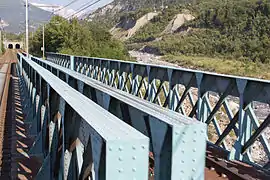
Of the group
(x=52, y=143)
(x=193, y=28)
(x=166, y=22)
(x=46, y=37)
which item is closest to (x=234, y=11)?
(x=193, y=28)

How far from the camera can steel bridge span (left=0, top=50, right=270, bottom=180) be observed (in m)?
2.37

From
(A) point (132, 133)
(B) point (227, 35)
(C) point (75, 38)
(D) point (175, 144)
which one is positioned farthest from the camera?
(B) point (227, 35)

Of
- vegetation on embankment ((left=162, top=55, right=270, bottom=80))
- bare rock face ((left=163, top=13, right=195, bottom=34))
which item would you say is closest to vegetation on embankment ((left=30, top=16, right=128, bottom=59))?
vegetation on embankment ((left=162, top=55, right=270, bottom=80))

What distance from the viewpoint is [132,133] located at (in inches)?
92.1

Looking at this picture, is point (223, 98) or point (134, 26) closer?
point (223, 98)

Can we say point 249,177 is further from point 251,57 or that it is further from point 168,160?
point 251,57

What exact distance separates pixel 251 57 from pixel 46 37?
32.1 m

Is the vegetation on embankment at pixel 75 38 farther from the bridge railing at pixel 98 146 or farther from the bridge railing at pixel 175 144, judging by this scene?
the bridge railing at pixel 175 144

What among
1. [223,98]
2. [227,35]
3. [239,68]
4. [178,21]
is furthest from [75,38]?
[178,21]

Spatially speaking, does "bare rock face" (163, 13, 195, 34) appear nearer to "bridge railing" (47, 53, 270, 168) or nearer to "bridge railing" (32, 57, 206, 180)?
"bridge railing" (47, 53, 270, 168)

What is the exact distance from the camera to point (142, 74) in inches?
466

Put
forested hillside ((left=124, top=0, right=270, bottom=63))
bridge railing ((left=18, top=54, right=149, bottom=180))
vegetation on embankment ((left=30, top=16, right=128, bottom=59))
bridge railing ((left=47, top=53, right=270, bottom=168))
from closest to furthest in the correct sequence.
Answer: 1. bridge railing ((left=18, top=54, right=149, bottom=180))
2. bridge railing ((left=47, top=53, right=270, bottom=168))
3. vegetation on embankment ((left=30, top=16, right=128, bottom=59))
4. forested hillside ((left=124, top=0, right=270, bottom=63))

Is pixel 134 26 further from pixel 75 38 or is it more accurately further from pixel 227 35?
pixel 75 38

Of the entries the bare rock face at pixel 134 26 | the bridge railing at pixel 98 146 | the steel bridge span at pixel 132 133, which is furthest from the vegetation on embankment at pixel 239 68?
the bare rock face at pixel 134 26
